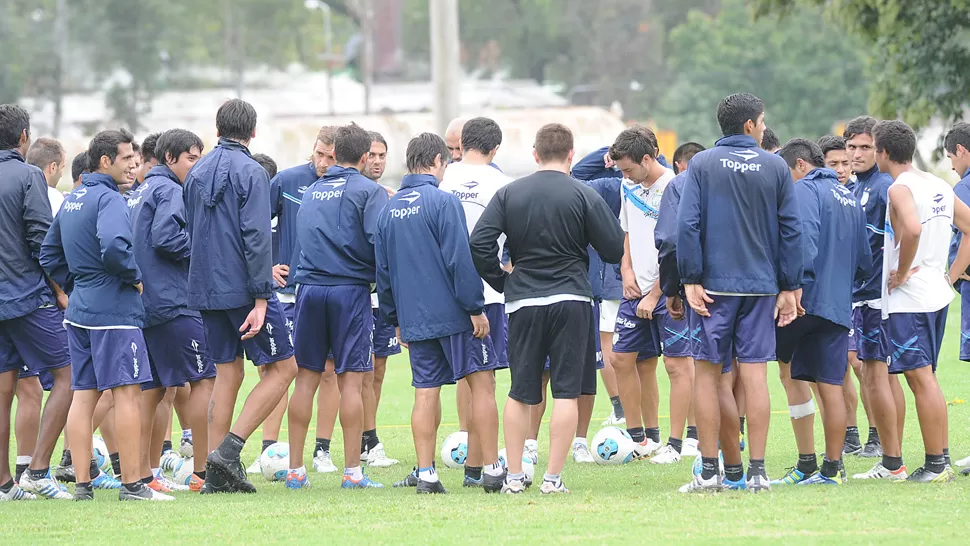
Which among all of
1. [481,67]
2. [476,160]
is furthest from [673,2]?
[476,160]

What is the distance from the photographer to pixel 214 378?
342 inches

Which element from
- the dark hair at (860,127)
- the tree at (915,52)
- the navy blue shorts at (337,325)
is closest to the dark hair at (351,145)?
the navy blue shorts at (337,325)

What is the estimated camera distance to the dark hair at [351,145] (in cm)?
847

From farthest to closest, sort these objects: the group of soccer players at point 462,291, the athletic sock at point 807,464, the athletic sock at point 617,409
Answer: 1. the athletic sock at point 617,409
2. the athletic sock at point 807,464
3. the group of soccer players at point 462,291

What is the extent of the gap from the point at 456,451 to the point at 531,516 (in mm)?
2521

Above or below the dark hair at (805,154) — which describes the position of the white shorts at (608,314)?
below

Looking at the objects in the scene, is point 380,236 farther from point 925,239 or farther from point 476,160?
point 925,239

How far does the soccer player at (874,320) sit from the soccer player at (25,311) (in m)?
5.46

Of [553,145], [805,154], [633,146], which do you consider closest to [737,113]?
[805,154]

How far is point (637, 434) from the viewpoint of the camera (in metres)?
9.73

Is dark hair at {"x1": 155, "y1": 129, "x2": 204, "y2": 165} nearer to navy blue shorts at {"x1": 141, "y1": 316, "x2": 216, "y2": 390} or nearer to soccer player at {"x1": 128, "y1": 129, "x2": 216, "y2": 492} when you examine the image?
soccer player at {"x1": 128, "y1": 129, "x2": 216, "y2": 492}

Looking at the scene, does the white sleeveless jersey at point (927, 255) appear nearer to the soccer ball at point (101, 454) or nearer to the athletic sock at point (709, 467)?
the athletic sock at point (709, 467)

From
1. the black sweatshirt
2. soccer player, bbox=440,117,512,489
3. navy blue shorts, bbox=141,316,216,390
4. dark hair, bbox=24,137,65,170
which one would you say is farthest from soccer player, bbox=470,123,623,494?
dark hair, bbox=24,137,65,170

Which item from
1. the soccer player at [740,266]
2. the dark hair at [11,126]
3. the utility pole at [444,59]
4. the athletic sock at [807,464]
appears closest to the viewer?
the soccer player at [740,266]
